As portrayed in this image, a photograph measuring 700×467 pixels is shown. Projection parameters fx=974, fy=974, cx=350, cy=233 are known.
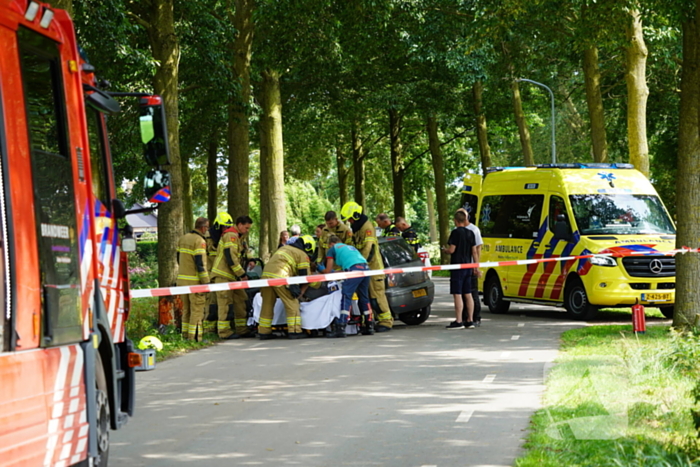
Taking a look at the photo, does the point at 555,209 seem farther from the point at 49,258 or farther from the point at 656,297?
the point at 49,258

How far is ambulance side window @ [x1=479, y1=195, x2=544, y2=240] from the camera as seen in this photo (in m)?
17.5

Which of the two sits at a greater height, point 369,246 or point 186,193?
point 186,193

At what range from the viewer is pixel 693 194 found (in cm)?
1281

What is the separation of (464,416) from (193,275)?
290 inches

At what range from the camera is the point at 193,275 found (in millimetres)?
14820

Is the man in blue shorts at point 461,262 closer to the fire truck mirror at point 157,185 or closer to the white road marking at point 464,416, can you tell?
the white road marking at point 464,416

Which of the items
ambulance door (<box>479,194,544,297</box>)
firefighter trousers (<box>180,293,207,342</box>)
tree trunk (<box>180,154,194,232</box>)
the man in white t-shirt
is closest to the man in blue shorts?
the man in white t-shirt

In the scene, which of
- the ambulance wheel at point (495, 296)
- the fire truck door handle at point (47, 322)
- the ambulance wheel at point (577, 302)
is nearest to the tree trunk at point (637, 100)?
the ambulance wheel at point (495, 296)

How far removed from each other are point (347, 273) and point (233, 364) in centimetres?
281

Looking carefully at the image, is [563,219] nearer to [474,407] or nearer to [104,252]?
[474,407]

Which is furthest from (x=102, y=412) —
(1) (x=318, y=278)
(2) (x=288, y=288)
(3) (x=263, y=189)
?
(3) (x=263, y=189)

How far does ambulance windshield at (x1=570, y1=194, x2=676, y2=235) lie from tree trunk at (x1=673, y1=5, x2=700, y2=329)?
11.5 feet

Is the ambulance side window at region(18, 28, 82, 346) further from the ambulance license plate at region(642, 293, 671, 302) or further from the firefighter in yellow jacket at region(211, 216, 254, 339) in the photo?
the ambulance license plate at region(642, 293, 671, 302)

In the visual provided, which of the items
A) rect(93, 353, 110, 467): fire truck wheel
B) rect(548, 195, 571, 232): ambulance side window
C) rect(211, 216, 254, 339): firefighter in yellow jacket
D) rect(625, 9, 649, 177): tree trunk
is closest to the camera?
rect(93, 353, 110, 467): fire truck wheel
